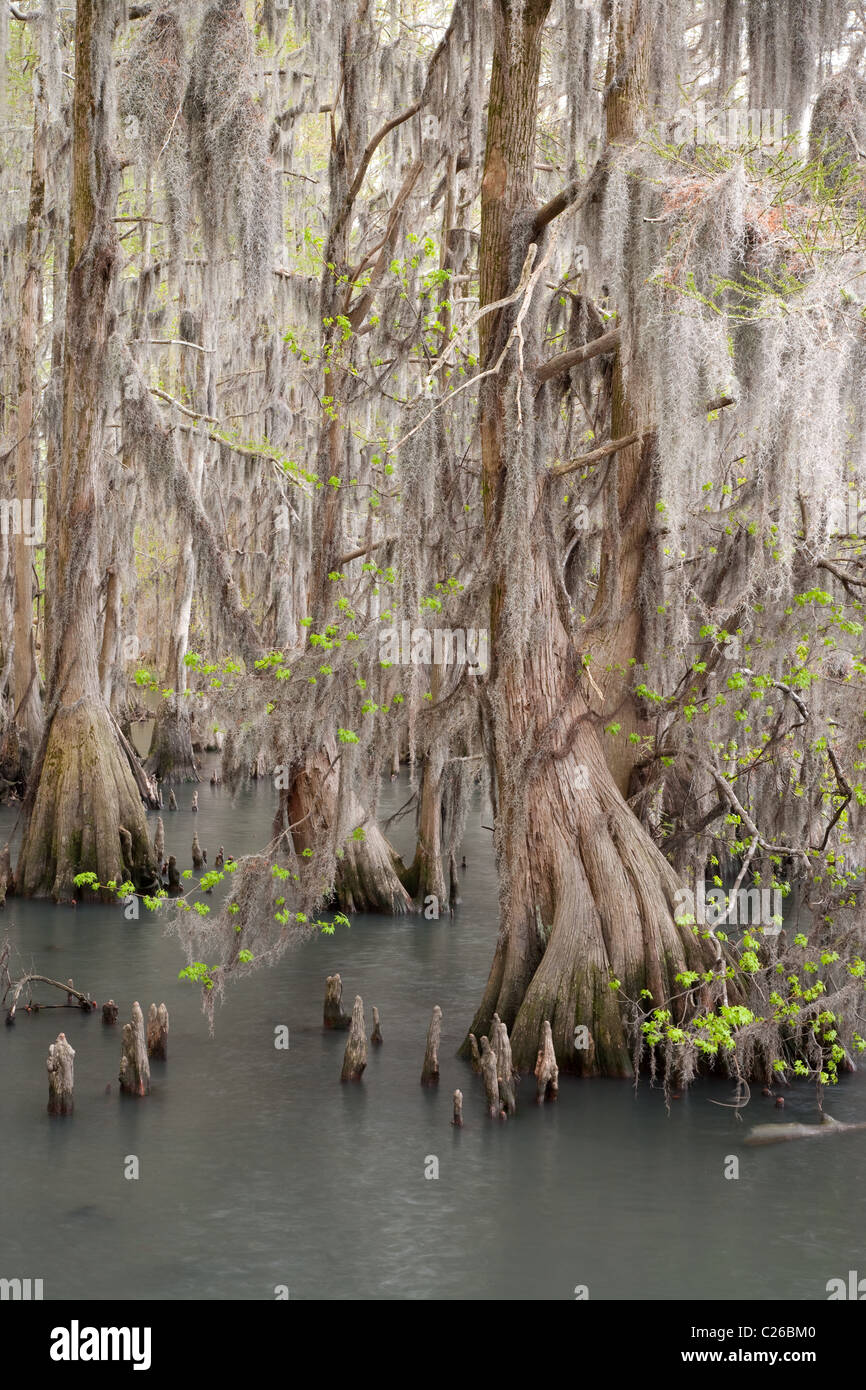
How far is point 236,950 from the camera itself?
32.8 ft

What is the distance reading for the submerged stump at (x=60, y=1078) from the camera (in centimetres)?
827

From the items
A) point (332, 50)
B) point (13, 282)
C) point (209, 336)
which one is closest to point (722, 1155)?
point (332, 50)

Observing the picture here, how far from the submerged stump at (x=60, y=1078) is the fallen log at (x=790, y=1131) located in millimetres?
3874

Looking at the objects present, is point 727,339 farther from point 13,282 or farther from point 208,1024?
point 13,282

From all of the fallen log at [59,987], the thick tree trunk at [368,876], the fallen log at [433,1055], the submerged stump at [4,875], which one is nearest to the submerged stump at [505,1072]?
the fallen log at [433,1055]

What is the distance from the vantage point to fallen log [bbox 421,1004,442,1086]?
351 inches

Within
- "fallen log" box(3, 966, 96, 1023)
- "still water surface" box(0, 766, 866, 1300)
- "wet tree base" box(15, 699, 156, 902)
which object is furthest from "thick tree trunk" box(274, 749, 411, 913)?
"still water surface" box(0, 766, 866, 1300)

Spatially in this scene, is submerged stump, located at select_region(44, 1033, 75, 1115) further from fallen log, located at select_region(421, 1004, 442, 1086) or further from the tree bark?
the tree bark

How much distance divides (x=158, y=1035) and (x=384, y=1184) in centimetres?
245

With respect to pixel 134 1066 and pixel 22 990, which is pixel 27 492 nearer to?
pixel 22 990

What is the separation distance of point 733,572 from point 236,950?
13.9 feet

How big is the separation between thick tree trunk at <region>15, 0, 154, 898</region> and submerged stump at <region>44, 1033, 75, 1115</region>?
571 centimetres

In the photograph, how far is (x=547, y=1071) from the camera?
8305 millimetres

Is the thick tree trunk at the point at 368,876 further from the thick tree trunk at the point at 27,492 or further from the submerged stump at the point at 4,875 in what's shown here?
the thick tree trunk at the point at 27,492
